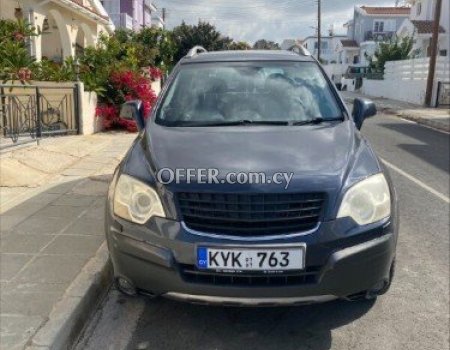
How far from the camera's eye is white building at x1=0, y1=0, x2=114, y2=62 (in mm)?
14131

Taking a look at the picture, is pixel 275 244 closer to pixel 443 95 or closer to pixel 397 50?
pixel 443 95

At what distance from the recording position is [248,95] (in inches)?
165

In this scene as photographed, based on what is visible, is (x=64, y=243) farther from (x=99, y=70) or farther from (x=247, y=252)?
(x=99, y=70)

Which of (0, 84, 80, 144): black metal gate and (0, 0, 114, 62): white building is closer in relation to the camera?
(0, 84, 80, 144): black metal gate

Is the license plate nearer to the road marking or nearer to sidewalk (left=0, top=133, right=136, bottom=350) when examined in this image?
sidewalk (left=0, top=133, right=136, bottom=350)

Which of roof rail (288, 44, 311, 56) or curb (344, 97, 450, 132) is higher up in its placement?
roof rail (288, 44, 311, 56)

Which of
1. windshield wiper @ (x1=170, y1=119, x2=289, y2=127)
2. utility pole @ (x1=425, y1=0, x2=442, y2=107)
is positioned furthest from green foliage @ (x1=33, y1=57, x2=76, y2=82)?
utility pole @ (x1=425, y1=0, x2=442, y2=107)

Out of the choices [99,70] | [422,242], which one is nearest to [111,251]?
[422,242]

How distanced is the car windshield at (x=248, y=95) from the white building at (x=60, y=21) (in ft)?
30.2

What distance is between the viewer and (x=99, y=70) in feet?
41.4

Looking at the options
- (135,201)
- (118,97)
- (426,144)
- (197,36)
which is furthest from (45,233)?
(197,36)

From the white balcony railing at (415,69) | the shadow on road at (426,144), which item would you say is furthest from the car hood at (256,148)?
the white balcony railing at (415,69)

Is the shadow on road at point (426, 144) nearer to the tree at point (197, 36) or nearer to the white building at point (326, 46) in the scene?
the tree at point (197, 36)

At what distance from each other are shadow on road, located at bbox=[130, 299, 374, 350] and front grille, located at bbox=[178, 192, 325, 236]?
774mm
